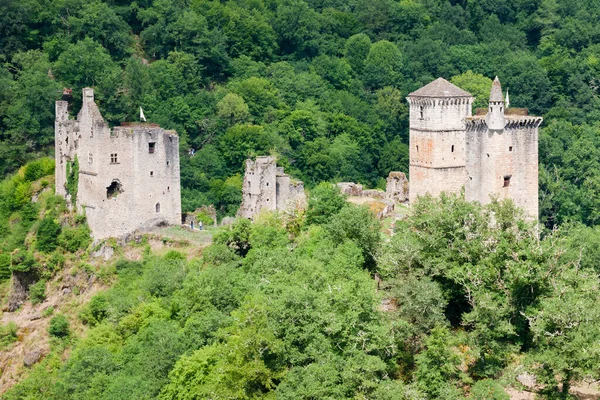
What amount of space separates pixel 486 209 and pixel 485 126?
6.69m

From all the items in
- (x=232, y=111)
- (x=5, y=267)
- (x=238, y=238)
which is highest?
(x=232, y=111)

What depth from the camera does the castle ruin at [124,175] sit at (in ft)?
207

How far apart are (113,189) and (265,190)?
22.7 ft

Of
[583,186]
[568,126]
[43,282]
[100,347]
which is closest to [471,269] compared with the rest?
[100,347]

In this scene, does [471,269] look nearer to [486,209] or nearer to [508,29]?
[486,209]

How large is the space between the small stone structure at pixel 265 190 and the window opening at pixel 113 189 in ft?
18.5

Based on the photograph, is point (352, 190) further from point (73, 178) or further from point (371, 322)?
point (371, 322)

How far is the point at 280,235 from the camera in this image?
57.1 metres

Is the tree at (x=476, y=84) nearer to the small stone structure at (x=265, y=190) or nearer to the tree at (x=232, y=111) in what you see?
the tree at (x=232, y=111)

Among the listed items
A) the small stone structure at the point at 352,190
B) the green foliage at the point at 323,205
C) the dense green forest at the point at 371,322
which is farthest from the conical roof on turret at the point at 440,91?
the small stone structure at the point at 352,190

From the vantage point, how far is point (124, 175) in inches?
2485

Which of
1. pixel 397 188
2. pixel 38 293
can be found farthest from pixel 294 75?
pixel 38 293

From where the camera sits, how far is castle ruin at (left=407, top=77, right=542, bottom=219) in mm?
56625

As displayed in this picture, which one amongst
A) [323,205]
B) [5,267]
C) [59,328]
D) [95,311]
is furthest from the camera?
[5,267]
